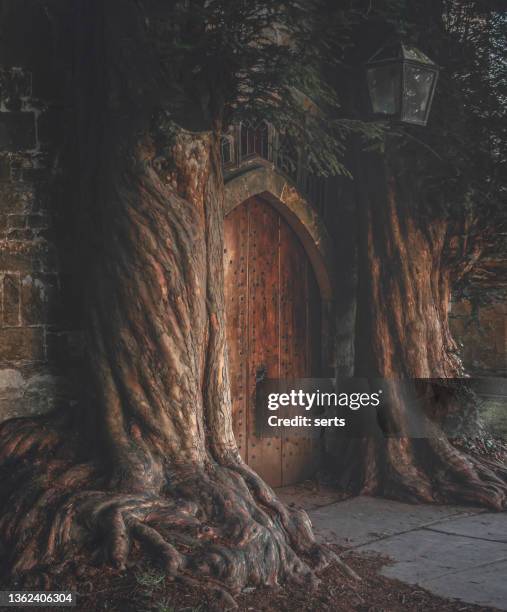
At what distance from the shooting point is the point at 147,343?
205 inches

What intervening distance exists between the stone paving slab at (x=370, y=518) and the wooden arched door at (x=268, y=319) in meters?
0.78

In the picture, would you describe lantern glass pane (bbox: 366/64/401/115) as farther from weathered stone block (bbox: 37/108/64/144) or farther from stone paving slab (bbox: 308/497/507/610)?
stone paving slab (bbox: 308/497/507/610)

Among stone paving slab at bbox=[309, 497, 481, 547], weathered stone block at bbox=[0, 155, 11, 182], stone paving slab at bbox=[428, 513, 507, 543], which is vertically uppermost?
weathered stone block at bbox=[0, 155, 11, 182]

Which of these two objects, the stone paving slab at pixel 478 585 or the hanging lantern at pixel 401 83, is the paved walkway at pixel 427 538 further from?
the hanging lantern at pixel 401 83

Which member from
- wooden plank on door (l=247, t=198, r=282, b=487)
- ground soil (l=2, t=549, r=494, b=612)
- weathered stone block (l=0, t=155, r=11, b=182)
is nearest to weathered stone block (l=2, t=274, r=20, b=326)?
weathered stone block (l=0, t=155, r=11, b=182)

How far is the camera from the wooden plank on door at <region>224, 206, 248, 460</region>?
732 centimetres

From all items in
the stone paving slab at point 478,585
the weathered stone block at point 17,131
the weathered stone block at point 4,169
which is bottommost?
the stone paving slab at point 478,585

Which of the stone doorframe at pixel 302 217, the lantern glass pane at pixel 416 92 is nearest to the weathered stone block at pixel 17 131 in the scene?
the stone doorframe at pixel 302 217

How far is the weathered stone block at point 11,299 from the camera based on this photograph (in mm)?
5551

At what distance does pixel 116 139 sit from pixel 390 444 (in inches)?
145

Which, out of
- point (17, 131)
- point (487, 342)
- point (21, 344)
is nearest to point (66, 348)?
point (21, 344)

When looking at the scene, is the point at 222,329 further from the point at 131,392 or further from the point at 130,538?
the point at 130,538

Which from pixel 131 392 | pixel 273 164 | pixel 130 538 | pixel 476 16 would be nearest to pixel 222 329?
pixel 131 392

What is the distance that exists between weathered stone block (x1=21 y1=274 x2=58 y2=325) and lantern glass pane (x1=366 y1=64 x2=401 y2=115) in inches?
100
